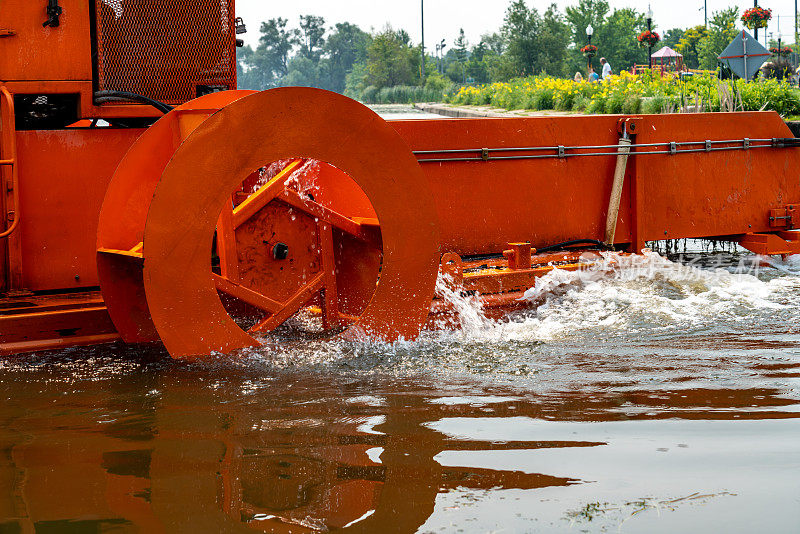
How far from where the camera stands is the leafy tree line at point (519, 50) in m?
51.9

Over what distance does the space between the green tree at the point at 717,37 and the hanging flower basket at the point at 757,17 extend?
12.3 meters

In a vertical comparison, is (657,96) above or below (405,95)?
below

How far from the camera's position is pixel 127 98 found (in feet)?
15.5

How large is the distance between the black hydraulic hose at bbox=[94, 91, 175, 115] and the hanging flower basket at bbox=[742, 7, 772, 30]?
30.2 m

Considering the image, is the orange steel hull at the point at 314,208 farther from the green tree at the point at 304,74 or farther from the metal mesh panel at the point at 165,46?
the green tree at the point at 304,74

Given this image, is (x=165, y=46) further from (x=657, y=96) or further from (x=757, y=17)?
(x=757, y=17)

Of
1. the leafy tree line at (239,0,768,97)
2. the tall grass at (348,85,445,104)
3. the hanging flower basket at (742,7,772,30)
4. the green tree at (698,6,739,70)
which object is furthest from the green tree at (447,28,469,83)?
the hanging flower basket at (742,7,772,30)

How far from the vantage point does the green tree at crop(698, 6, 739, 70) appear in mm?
44844

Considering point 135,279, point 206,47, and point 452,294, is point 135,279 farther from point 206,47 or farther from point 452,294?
point 452,294

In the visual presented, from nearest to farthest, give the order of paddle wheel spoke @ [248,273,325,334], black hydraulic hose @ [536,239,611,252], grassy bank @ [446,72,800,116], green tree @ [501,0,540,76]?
paddle wheel spoke @ [248,273,325,334] → black hydraulic hose @ [536,239,611,252] → grassy bank @ [446,72,800,116] → green tree @ [501,0,540,76]

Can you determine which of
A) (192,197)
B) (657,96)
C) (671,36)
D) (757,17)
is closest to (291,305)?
(192,197)

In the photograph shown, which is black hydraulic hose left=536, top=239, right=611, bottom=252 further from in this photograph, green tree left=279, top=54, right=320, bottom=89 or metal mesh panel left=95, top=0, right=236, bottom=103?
green tree left=279, top=54, right=320, bottom=89

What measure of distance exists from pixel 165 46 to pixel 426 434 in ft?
9.45

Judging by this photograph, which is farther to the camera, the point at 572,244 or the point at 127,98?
the point at 572,244
